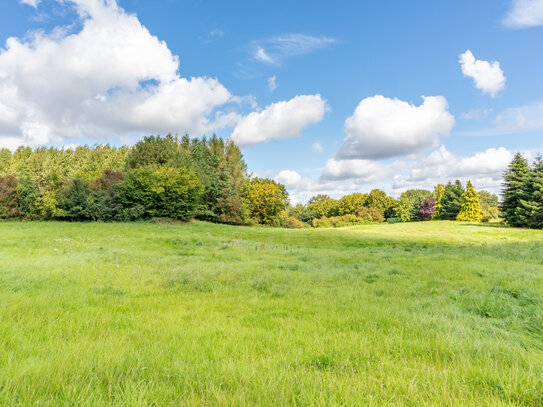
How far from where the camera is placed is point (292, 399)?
2.45m

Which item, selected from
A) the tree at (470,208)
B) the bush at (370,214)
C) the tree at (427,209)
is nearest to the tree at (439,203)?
the tree at (427,209)

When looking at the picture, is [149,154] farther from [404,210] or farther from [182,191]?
[404,210]

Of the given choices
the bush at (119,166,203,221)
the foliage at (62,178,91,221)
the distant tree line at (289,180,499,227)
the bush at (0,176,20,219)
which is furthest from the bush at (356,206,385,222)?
the bush at (0,176,20,219)

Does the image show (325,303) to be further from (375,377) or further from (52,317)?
(52,317)

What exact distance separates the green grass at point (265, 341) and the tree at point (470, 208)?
59.1m

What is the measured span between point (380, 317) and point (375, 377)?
212cm

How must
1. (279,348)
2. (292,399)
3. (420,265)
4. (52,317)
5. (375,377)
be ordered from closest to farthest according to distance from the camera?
1. (292,399)
2. (375,377)
3. (279,348)
4. (52,317)
5. (420,265)

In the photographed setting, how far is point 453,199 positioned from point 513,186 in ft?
65.3

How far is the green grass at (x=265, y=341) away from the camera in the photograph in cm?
255

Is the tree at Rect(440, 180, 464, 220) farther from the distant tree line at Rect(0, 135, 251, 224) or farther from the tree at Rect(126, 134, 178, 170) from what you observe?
the tree at Rect(126, 134, 178, 170)

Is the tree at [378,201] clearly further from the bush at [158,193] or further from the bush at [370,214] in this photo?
the bush at [158,193]

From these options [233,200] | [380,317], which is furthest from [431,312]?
[233,200]

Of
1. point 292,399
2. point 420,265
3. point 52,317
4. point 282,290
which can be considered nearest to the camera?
point 292,399

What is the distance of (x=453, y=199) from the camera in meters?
63.3
